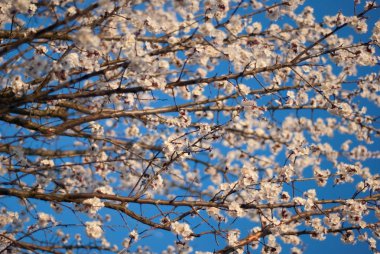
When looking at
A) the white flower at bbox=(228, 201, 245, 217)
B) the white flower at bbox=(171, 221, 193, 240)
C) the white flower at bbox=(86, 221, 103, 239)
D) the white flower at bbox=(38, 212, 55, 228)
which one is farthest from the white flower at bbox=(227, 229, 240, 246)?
the white flower at bbox=(38, 212, 55, 228)

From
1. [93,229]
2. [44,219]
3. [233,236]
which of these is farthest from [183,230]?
[44,219]

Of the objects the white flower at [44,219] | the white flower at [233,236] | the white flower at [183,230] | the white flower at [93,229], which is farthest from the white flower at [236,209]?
the white flower at [44,219]

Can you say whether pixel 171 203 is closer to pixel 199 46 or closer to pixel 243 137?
pixel 199 46

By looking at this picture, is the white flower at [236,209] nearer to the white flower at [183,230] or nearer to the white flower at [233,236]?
the white flower at [233,236]

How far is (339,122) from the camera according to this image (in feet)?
31.9

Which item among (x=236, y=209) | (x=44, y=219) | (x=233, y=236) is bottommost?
(x=233, y=236)

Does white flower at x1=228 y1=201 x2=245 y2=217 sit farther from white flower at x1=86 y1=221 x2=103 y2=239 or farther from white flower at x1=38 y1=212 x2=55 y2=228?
white flower at x1=38 y1=212 x2=55 y2=228

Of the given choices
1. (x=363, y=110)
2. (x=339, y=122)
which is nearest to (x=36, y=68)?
(x=363, y=110)

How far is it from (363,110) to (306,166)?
3.46 meters

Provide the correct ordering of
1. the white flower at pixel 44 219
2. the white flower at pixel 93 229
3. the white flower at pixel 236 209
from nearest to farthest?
the white flower at pixel 236 209
the white flower at pixel 93 229
the white flower at pixel 44 219

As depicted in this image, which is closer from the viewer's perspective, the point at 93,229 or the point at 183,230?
the point at 183,230

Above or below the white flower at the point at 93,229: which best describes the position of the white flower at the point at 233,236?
below

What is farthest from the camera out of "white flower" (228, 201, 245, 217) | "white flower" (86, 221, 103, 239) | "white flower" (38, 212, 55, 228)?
"white flower" (38, 212, 55, 228)

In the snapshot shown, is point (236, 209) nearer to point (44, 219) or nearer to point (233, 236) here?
point (233, 236)
